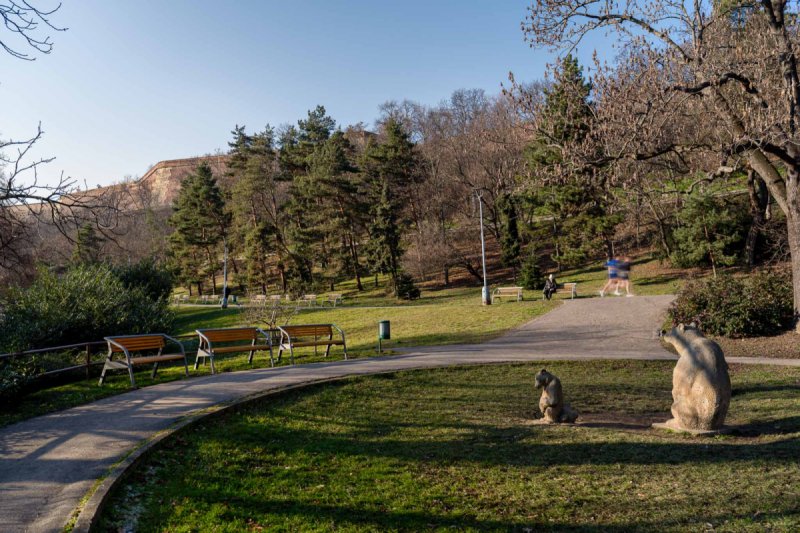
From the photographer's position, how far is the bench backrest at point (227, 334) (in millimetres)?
12259

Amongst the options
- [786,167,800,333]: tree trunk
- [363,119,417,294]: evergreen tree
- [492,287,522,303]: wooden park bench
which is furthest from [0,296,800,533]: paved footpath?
[363,119,417,294]: evergreen tree

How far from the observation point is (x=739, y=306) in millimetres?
15805

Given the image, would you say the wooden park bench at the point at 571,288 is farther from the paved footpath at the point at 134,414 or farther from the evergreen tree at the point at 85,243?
the evergreen tree at the point at 85,243

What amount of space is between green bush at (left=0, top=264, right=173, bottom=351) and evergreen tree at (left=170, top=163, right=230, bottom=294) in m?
40.7

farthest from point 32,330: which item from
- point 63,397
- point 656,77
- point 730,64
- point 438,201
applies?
point 438,201

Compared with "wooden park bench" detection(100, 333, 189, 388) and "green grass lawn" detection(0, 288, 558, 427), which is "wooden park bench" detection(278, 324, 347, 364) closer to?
"green grass lawn" detection(0, 288, 558, 427)

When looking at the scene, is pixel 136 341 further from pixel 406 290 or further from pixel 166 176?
pixel 166 176

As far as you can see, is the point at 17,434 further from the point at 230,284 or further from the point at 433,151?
the point at 230,284

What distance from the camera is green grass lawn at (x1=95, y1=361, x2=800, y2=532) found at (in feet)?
15.4

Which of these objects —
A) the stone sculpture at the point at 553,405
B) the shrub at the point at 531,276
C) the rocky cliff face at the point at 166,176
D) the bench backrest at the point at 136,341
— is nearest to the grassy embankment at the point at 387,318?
the bench backrest at the point at 136,341

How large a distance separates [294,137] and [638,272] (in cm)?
4271

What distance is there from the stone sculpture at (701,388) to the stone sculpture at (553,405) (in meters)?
1.28

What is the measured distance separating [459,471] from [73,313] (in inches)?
537

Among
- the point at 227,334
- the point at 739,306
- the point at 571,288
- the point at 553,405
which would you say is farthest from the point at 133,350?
the point at 571,288
